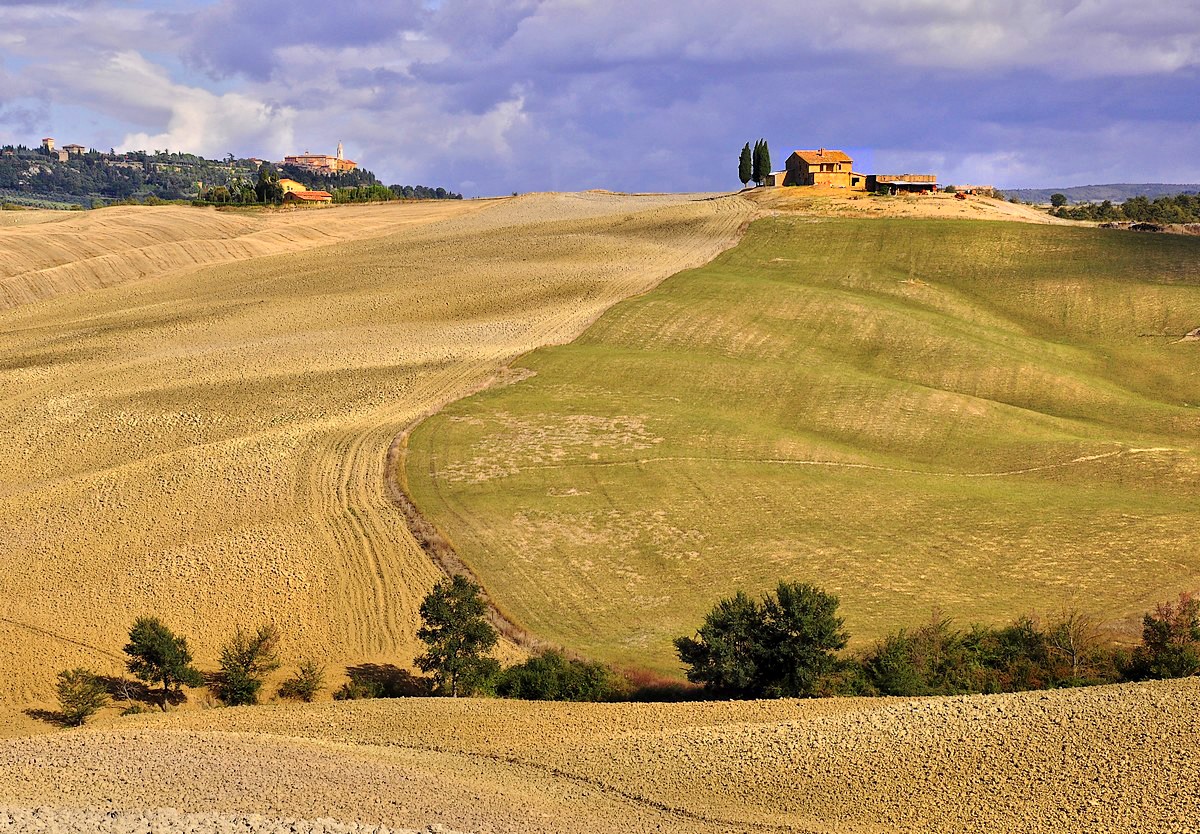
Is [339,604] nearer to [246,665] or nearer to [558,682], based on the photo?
[246,665]

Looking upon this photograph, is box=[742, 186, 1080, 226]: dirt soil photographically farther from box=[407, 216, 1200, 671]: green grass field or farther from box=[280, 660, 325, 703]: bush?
box=[280, 660, 325, 703]: bush

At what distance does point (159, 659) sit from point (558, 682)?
13485 mm

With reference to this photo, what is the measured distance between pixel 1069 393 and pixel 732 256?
40.3m

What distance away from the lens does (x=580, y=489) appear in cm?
5334

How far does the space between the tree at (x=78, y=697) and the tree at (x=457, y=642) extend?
33.8 feet

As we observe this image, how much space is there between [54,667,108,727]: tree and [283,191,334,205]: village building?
444 feet

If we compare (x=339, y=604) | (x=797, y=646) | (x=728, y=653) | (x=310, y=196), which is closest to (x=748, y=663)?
(x=728, y=653)

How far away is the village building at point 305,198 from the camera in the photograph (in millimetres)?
163750

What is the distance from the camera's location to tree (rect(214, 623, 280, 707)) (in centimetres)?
3603

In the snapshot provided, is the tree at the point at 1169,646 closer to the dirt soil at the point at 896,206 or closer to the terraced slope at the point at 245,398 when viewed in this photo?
the terraced slope at the point at 245,398

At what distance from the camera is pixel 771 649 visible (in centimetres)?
3359

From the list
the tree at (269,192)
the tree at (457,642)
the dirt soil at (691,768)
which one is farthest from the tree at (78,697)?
the tree at (269,192)

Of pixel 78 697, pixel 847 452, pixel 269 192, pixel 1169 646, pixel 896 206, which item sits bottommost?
pixel 78 697

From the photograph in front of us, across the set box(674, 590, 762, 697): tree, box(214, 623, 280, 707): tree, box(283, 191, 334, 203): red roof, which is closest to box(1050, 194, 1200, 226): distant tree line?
box(283, 191, 334, 203): red roof
